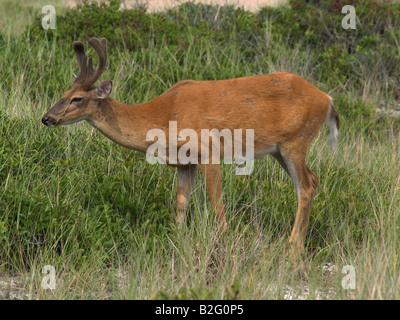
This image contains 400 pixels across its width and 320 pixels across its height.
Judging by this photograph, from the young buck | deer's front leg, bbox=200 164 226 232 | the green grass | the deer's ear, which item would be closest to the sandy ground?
the green grass

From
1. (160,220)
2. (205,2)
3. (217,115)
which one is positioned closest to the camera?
(217,115)

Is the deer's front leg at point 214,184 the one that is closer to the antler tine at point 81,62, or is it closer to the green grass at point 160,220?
the green grass at point 160,220

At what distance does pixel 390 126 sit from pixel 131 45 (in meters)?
3.76

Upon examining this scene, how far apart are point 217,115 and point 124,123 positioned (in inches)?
31.4

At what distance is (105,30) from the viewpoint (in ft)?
31.5

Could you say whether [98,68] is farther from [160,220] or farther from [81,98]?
[160,220]

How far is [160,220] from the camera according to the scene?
19.2 feet

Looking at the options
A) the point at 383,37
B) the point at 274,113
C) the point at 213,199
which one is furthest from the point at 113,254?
the point at 383,37

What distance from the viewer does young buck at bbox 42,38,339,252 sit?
18.3ft

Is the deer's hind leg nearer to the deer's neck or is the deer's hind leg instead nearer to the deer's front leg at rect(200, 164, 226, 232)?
the deer's front leg at rect(200, 164, 226, 232)

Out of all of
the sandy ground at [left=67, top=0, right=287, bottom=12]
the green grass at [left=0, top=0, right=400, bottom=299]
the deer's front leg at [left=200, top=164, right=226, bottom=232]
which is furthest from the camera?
the sandy ground at [left=67, top=0, right=287, bottom=12]

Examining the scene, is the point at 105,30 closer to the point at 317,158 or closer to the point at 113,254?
the point at 317,158

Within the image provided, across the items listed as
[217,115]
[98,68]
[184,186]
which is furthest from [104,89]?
[184,186]

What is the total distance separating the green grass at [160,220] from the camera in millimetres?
4730
